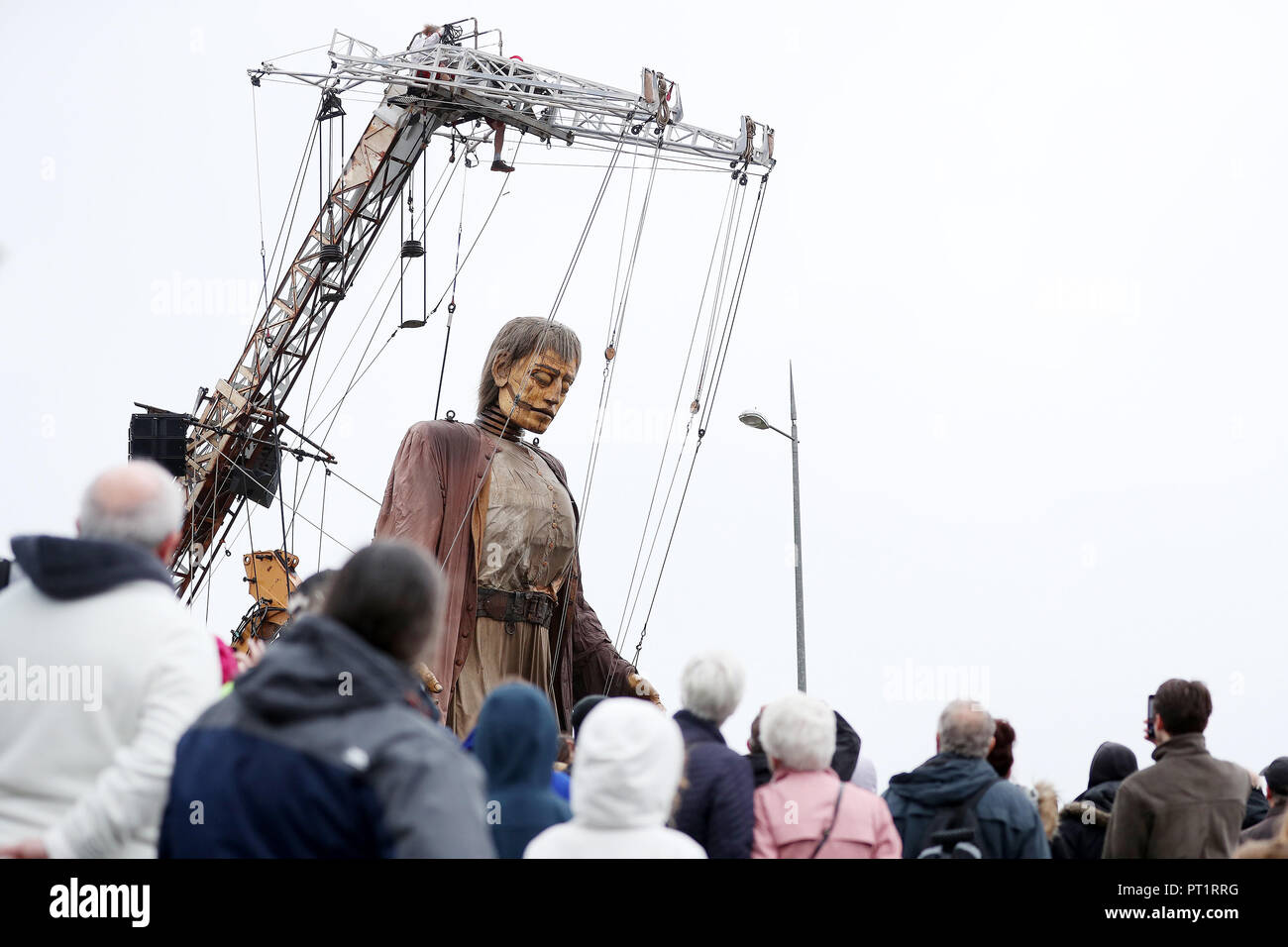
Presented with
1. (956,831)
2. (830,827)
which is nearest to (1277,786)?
(956,831)

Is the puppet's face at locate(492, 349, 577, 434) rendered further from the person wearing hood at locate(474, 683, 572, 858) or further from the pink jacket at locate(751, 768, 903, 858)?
the person wearing hood at locate(474, 683, 572, 858)

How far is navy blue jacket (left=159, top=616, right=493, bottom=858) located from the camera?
116 inches

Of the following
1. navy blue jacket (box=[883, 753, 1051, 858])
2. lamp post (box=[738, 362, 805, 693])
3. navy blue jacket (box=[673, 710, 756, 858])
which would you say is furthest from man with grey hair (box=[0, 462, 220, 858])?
lamp post (box=[738, 362, 805, 693])

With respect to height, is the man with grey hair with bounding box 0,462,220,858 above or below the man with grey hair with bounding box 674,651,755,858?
above

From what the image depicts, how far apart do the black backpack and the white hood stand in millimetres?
1717

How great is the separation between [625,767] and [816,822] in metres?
1.55

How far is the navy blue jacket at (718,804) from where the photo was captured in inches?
195

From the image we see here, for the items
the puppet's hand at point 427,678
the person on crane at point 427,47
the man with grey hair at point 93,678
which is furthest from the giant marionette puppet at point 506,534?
the person on crane at point 427,47

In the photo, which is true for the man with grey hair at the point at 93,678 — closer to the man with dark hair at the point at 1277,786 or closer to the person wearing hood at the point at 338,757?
the person wearing hood at the point at 338,757

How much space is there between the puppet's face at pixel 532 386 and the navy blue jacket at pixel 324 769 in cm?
507

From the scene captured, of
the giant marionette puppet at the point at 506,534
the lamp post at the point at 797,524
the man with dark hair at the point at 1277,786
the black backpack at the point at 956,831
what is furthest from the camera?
the lamp post at the point at 797,524
